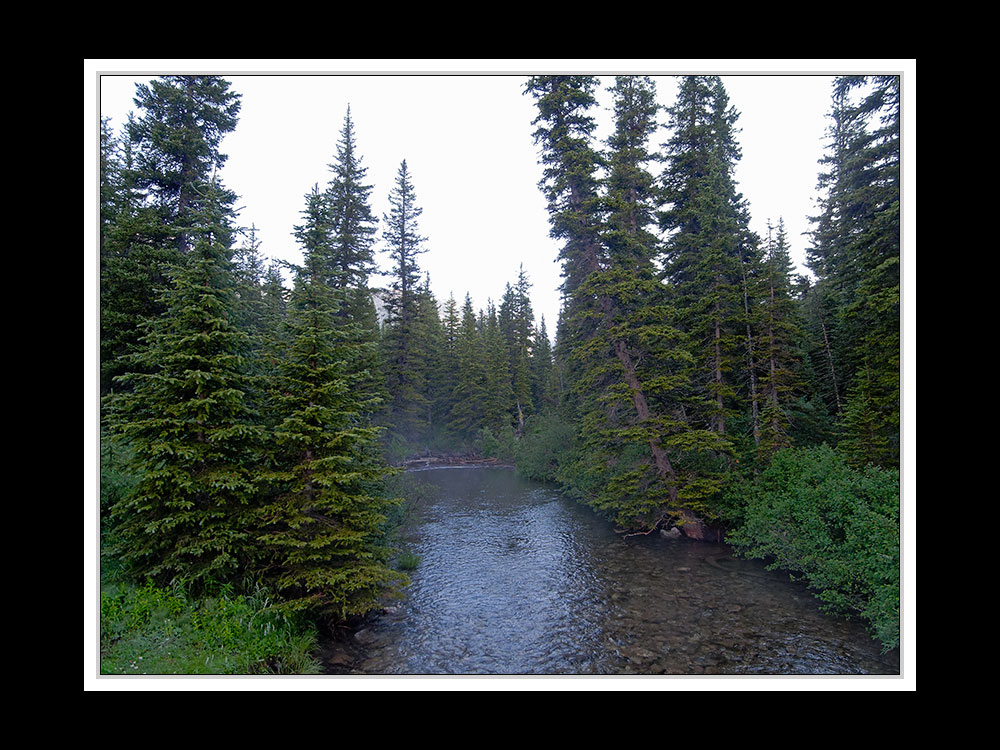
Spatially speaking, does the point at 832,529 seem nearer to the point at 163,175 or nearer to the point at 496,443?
the point at 163,175

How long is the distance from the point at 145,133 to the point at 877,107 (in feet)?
60.4

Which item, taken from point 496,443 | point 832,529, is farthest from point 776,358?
point 496,443

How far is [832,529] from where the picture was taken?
9.19 metres

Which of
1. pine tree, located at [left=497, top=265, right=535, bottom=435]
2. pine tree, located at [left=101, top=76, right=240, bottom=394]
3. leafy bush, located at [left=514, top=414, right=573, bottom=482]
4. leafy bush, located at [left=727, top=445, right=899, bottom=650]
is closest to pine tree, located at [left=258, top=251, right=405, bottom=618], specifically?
pine tree, located at [left=101, top=76, right=240, bottom=394]

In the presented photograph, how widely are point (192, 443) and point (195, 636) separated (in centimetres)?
275

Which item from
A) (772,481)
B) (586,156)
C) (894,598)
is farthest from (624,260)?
(894,598)

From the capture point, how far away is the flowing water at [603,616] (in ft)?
23.1

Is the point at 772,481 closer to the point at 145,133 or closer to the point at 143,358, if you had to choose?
the point at 143,358

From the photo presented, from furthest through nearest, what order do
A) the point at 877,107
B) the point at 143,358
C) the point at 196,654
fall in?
the point at 877,107 < the point at 143,358 < the point at 196,654

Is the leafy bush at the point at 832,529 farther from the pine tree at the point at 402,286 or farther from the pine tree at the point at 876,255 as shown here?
the pine tree at the point at 402,286

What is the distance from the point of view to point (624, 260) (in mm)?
14859

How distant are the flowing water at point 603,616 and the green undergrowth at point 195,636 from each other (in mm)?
1339

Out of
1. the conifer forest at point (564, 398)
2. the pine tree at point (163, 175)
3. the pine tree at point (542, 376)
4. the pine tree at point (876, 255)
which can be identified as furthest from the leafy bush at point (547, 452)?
the pine tree at point (163, 175)

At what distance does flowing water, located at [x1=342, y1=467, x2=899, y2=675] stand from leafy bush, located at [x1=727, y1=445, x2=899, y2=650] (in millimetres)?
567
